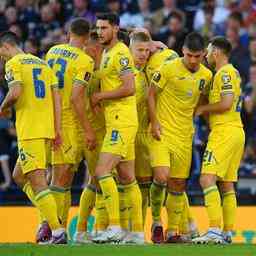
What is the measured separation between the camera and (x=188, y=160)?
50.6ft

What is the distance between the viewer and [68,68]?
1498cm

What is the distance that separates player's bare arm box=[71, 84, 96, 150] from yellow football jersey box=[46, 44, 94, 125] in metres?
0.13

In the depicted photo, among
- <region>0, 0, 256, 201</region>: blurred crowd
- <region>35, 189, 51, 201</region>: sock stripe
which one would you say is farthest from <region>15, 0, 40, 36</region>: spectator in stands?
<region>35, 189, 51, 201</region>: sock stripe

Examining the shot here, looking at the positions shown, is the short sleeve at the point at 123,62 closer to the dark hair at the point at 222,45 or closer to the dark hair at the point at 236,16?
the dark hair at the point at 222,45

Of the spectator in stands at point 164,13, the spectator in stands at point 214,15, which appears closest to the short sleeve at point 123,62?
the spectator in stands at point 164,13

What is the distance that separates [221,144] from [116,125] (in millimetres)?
1354

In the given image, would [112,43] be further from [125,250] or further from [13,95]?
[125,250]

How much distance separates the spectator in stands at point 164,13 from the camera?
22234 mm

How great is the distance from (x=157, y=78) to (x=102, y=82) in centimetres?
72

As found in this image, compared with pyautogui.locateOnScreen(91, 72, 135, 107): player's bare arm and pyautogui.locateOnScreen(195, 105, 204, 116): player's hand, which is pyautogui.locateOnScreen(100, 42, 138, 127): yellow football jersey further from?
pyautogui.locateOnScreen(195, 105, 204, 116): player's hand

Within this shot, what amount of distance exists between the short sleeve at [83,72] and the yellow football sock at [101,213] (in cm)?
147

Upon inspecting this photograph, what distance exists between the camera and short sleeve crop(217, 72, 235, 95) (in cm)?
1498

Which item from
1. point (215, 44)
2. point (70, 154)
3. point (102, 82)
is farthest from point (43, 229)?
point (215, 44)

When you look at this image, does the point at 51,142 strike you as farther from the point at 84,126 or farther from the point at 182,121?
the point at 182,121
